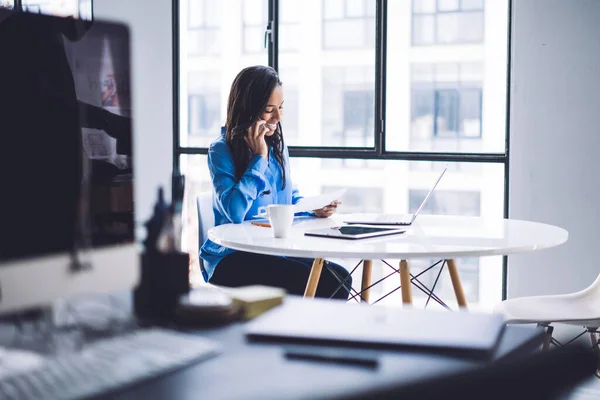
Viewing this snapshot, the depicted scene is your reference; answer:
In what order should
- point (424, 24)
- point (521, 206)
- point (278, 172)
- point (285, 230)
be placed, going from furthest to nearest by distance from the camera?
point (424, 24) < point (521, 206) < point (278, 172) < point (285, 230)

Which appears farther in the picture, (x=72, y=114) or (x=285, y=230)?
(x=285, y=230)

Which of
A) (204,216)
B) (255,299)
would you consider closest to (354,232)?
(204,216)

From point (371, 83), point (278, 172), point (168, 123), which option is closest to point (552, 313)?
point (278, 172)

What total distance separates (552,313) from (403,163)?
1655 millimetres

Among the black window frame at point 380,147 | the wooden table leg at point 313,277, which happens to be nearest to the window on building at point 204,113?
the black window frame at point 380,147

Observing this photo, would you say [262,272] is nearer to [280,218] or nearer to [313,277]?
[313,277]

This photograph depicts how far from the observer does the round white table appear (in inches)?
70.6

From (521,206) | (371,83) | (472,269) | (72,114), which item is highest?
(371,83)

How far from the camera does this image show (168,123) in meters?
4.07

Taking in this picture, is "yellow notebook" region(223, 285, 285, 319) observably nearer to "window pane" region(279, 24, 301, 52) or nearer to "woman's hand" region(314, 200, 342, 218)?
"woman's hand" region(314, 200, 342, 218)

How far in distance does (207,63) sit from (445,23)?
144 centimetres

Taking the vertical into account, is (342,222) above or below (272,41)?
below

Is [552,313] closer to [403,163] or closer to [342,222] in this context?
[342,222]

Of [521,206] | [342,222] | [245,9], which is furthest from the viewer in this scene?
[245,9]
